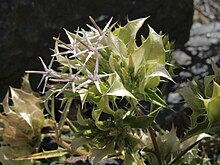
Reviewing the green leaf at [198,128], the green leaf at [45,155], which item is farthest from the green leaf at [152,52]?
the green leaf at [45,155]

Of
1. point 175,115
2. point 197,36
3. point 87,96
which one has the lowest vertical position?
point 175,115

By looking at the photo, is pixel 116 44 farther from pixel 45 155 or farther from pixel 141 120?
pixel 45 155

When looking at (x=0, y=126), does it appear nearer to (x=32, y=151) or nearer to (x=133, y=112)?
(x=32, y=151)

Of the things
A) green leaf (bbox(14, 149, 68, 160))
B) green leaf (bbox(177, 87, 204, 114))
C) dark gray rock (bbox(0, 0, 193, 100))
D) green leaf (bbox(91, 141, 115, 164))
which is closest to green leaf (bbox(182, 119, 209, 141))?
green leaf (bbox(177, 87, 204, 114))

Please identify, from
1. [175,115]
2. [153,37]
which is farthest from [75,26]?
[153,37]

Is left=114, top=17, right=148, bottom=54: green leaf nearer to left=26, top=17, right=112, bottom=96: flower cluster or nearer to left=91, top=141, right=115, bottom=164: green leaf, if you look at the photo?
left=26, top=17, right=112, bottom=96: flower cluster

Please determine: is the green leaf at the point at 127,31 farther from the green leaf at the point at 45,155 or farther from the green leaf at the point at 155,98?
the green leaf at the point at 45,155
